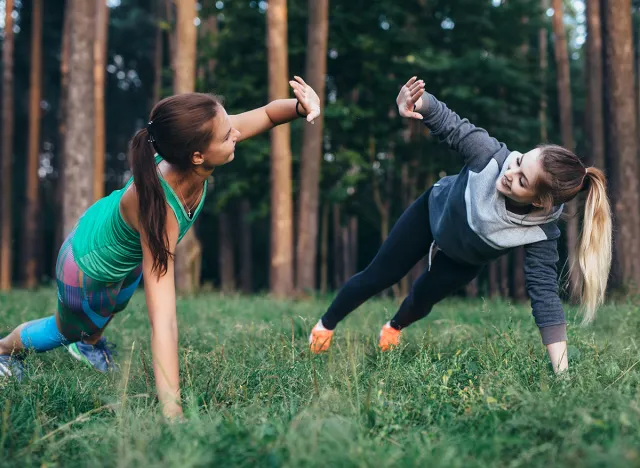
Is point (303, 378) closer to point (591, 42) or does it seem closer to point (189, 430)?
point (189, 430)

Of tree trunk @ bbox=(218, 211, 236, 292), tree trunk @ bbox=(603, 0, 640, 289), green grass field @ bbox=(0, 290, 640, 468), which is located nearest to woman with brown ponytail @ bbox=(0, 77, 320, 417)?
green grass field @ bbox=(0, 290, 640, 468)

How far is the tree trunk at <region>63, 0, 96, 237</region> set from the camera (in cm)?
1063

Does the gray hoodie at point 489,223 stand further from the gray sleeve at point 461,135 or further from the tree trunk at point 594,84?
the tree trunk at point 594,84

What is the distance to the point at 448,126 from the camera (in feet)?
12.0

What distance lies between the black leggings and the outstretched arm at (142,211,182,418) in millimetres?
1507

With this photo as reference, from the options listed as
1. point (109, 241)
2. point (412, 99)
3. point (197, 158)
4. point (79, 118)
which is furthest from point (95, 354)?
point (79, 118)

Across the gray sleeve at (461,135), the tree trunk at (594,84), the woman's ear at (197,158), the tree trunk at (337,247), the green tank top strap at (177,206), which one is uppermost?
the tree trunk at (594,84)

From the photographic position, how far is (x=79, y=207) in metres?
10.7

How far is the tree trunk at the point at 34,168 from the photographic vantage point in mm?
17281

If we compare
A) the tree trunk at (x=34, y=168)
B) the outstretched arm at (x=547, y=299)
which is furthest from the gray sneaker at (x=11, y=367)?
the tree trunk at (x=34, y=168)

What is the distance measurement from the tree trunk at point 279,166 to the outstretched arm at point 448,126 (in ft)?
23.9

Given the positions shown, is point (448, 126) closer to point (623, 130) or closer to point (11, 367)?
point (11, 367)

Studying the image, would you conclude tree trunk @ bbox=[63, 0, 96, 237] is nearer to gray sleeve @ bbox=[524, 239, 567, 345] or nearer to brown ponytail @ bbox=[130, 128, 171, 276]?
brown ponytail @ bbox=[130, 128, 171, 276]

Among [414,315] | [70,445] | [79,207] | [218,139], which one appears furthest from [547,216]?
[79,207]
